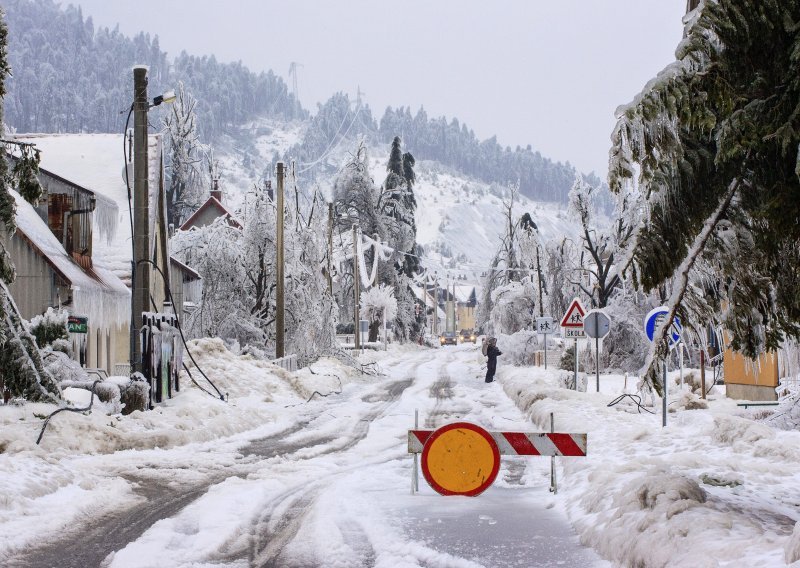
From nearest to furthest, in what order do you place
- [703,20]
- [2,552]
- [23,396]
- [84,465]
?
[703,20] → [2,552] → [84,465] → [23,396]

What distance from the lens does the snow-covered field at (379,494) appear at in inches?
243

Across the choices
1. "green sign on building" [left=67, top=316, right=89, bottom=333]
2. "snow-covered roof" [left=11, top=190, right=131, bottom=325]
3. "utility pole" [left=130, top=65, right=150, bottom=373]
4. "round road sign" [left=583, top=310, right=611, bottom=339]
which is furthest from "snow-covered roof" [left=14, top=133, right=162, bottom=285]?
"round road sign" [left=583, top=310, right=611, bottom=339]

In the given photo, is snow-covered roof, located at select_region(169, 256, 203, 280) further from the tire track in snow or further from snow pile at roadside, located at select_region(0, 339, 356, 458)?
the tire track in snow

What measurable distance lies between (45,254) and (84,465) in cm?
→ 924

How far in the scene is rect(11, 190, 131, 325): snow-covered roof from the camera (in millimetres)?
18906

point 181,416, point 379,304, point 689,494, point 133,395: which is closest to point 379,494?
point 689,494

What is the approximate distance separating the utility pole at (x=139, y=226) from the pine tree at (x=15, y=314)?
296 cm

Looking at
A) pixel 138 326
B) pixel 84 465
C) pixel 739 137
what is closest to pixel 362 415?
pixel 138 326

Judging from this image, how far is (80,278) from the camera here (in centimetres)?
1959

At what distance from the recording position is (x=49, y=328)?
1678 centimetres

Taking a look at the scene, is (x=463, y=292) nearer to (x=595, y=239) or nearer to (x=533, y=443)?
(x=595, y=239)

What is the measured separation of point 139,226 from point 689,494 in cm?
1261

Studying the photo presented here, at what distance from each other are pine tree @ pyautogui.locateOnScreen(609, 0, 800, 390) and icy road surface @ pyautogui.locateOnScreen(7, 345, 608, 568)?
2015mm

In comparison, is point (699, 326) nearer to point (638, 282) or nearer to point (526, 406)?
point (638, 282)
